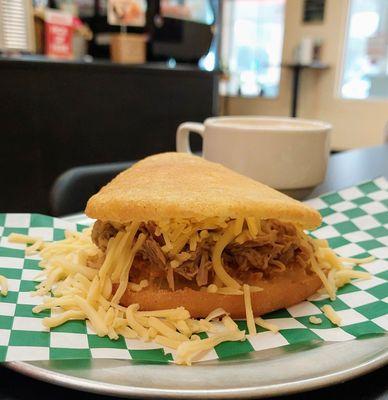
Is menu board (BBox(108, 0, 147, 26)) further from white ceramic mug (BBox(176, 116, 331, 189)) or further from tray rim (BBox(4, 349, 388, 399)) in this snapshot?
tray rim (BBox(4, 349, 388, 399))

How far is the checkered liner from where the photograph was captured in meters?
0.47

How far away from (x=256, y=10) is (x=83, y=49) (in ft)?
15.8

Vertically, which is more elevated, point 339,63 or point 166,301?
point 339,63

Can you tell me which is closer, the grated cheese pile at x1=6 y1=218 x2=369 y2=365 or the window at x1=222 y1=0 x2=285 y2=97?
the grated cheese pile at x1=6 y1=218 x2=369 y2=365

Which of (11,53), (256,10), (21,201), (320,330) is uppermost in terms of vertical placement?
(256,10)

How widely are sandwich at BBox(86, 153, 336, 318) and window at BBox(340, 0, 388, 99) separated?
540cm

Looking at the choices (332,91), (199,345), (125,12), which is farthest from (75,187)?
(332,91)

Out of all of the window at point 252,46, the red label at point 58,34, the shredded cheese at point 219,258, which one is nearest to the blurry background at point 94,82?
the red label at point 58,34

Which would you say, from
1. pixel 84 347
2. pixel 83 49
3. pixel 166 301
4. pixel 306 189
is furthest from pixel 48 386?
pixel 83 49

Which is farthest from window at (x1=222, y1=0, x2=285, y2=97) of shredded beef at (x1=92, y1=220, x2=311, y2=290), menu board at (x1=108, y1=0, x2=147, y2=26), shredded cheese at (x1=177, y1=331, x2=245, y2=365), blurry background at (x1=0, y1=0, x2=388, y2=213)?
shredded cheese at (x1=177, y1=331, x2=245, y2=365)

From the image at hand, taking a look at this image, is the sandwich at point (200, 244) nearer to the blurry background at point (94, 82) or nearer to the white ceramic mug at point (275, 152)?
the white ceramic mug at point (275, 152)

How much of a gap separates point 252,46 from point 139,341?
6.77 meters

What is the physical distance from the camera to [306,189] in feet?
3.13

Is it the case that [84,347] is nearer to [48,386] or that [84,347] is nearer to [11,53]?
[48,386]
